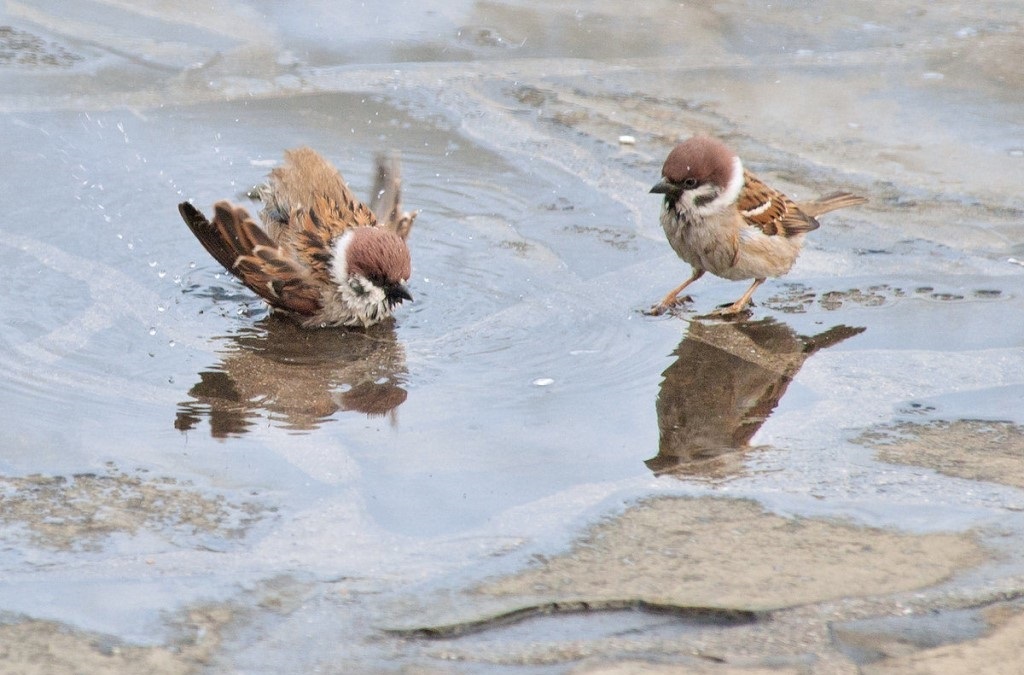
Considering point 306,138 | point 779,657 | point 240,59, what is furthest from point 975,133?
point 779,657

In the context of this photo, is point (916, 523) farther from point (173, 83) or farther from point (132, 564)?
point (173, 83)

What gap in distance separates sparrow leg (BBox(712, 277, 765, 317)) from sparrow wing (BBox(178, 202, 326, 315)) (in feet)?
5.09

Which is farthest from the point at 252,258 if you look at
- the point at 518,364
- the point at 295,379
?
the point at 518,364

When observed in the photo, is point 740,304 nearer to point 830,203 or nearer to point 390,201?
point 830,203

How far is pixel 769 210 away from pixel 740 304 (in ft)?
1.58

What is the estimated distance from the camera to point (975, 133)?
22.0 ft

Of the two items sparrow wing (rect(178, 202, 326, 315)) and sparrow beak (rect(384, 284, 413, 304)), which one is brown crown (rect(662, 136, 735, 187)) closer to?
sparrow beak (rect(384, 284, 413, 304))

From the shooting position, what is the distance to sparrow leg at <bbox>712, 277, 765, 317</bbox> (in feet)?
17.0

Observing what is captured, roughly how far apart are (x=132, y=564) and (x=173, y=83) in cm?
463

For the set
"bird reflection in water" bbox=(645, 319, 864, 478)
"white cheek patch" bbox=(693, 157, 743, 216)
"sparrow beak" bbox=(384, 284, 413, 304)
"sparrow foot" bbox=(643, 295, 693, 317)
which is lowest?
"bird reflection in water" bbox=(645, 319, 864, 478)

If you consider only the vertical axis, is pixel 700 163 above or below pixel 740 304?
above

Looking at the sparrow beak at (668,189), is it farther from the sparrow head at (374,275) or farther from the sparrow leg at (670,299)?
the sparrow head at (374,275)

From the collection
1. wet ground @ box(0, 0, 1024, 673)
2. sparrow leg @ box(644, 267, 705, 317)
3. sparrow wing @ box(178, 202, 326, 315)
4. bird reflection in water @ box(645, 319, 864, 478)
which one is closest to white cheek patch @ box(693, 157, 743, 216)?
sparrow leg @ box(644, 267, 705, 317)

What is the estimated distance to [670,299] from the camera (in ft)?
17.1
